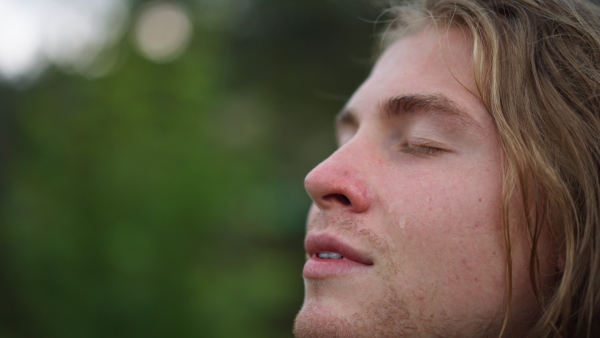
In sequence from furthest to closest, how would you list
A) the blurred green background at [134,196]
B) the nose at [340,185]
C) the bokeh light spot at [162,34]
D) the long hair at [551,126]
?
1. the bokeh light spot at [162,34]
2. the blurred green background at [134,196]
3. the nose at [340,185]
4. the long hair at [551,126]

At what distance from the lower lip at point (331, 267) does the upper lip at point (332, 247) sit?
0.02 metres

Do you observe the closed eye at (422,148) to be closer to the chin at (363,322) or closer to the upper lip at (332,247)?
the upper lip at (332,247)

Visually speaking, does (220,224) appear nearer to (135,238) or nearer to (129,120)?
(135,238)

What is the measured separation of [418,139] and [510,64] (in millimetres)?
404

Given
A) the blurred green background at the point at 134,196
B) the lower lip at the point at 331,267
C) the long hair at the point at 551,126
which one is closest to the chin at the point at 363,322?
the lower lip at the point at 331,267

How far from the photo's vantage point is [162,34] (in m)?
6.90

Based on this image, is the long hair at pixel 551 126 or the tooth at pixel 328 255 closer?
the long hair at pixel 551 126

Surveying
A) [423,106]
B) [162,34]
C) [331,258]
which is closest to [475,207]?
[423,106]

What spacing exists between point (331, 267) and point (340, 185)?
262 mm

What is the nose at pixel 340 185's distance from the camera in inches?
65.1

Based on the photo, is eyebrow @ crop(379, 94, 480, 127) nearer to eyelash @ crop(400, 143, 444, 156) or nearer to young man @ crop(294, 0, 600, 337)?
young man @ crop(294, 0, 600, 337)

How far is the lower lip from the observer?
5.30 ft

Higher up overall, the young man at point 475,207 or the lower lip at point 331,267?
the young man at point 475,207

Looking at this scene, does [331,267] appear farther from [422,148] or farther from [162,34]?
[162,34]
